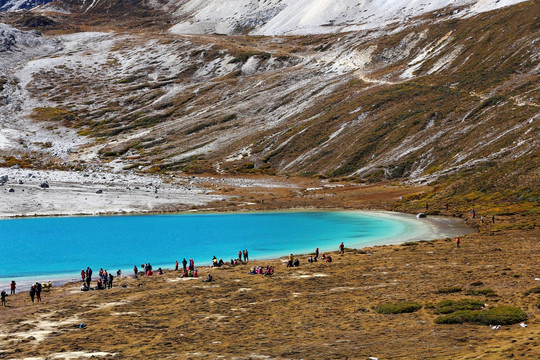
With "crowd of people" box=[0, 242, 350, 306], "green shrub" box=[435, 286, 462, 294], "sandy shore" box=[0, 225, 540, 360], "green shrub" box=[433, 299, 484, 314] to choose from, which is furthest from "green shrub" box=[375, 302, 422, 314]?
"crowd of people" box=[0, 242, 350, 306]

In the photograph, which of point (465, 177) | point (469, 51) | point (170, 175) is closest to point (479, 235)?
point (465, 177)

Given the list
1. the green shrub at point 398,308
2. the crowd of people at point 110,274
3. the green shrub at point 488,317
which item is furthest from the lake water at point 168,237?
the green shrub at point 488,317

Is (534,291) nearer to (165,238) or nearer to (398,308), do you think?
(398,308)

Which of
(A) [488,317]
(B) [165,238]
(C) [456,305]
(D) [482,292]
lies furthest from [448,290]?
(B) [165,238]

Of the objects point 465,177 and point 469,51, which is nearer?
point 465,177

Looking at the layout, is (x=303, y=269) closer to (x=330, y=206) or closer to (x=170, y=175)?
(x=330, y=206)

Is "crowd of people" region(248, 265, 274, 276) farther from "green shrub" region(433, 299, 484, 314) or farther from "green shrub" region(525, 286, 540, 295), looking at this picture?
"green shrub" region(525, 286, 540, 295)

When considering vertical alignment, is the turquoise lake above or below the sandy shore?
above
